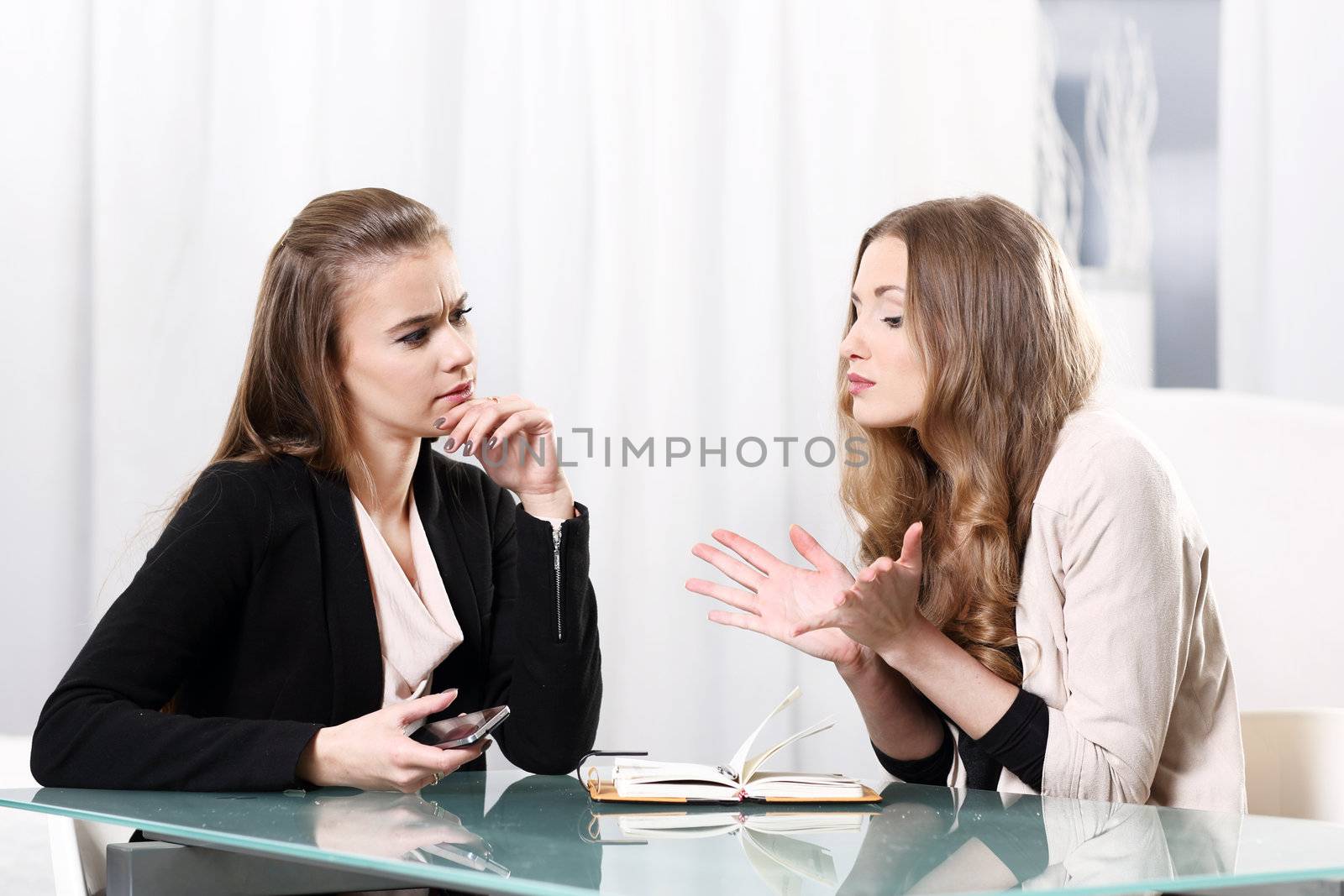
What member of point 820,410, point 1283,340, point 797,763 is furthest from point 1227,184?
point 797,763

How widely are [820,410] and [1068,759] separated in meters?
1.27

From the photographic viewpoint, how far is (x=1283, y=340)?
8.50 ft

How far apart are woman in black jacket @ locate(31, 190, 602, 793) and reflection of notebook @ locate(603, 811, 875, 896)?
0.29 meters

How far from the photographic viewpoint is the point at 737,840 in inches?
37.2

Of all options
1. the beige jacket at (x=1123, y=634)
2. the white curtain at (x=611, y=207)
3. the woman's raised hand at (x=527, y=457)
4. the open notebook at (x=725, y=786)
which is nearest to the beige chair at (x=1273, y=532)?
the white curtain at (x=611, y=207)

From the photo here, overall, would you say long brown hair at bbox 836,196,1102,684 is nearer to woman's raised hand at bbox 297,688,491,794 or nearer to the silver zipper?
the silver zipper

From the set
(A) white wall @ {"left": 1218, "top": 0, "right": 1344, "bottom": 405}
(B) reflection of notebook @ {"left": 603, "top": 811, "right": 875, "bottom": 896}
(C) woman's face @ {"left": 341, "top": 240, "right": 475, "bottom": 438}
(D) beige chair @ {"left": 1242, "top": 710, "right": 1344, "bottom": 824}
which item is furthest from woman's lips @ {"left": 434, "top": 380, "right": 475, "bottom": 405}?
(A) white wall @ {"left": 1218, "top": 0, "right": 1344, "bottom": 405}

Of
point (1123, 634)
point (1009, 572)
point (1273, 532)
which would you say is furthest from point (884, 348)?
point (1273, 532)

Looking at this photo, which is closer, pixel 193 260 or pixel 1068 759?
pixel 1068 759

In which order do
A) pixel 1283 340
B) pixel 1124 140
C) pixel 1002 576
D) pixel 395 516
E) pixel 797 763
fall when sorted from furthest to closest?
pixel 1124 140 < pixel 1283 340 < pixel 797 763 < pixel 395 516 < pixel 1002 576

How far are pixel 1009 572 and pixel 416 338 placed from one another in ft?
2.20

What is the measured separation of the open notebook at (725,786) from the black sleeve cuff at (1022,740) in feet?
0.55

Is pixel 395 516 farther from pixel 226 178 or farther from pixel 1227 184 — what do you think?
pixel 1227 184

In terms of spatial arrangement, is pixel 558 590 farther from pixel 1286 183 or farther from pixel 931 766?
pixel 1286 183
